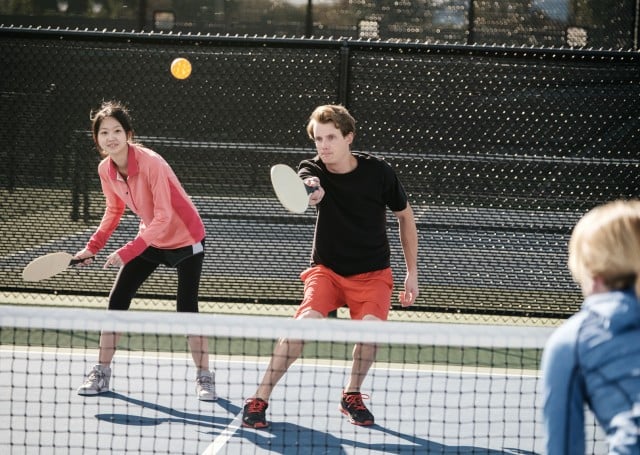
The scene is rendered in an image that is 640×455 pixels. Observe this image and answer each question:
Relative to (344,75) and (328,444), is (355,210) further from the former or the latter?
(344,75)

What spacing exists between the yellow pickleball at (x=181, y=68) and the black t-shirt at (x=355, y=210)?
6.19ft

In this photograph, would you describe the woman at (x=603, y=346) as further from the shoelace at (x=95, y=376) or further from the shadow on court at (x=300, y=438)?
the shoelace at (x=95, y=376)

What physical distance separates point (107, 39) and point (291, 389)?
8.60 feet

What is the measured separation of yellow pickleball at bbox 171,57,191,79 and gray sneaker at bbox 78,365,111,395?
2.10 m

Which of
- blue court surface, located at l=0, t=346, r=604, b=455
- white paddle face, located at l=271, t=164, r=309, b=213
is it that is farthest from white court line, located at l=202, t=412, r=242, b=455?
white paddle face, located at l=271, t=164, r=309, b=213

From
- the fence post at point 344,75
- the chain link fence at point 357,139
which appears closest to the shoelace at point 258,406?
the chain link fence at point 357,139

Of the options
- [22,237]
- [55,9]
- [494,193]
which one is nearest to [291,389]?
[494,193]

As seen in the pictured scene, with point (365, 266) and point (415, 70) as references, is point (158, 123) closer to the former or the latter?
point (415, 70)

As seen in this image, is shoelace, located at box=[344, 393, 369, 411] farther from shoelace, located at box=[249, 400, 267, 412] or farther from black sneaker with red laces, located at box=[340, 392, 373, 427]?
shoelace, located at box=[249, 400, 267, 412]

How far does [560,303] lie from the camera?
6309 mm

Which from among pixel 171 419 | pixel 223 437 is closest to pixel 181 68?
pixel 171 419

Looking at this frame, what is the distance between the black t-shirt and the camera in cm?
442

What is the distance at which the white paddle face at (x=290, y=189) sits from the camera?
4.04 m

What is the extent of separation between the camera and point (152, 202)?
4.73 m
